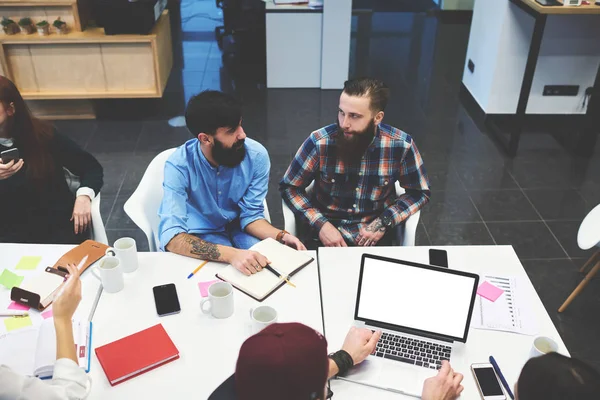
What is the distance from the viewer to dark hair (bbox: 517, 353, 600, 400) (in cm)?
126

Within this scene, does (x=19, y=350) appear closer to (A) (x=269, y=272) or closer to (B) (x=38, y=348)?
(B) (x=38, y=348)

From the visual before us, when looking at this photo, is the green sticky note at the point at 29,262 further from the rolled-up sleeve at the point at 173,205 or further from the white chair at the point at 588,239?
the white chair at the point at 588,239

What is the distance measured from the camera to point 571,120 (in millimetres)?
5137

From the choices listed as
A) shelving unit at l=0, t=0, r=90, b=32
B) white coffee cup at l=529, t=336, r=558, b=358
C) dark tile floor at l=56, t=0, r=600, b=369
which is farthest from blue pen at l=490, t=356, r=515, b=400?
shelving unit at l=0, t=0, r=90, b=32

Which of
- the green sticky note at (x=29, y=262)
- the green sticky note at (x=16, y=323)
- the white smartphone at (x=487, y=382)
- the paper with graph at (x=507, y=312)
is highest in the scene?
the green sticky note at (x=29, y=262)

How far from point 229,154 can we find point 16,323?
106 cm

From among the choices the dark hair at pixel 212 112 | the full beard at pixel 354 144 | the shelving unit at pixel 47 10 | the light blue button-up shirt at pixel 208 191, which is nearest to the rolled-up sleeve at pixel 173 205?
the light blue button-up shirt at pixel 208 191

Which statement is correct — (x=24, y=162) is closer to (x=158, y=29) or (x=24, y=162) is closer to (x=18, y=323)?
(x=18, y=323)

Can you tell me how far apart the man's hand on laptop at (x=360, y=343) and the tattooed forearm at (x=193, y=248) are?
0.64 meters

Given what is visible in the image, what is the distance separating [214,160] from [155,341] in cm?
92

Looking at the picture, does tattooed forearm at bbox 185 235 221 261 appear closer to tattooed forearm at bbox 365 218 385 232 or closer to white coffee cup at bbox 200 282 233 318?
white coffee cup at bbox 200 282 233 318

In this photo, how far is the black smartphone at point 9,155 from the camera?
8.11 feet

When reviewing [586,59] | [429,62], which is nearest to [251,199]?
[586,59]

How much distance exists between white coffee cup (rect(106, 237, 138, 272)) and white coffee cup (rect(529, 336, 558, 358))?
4.77ft
